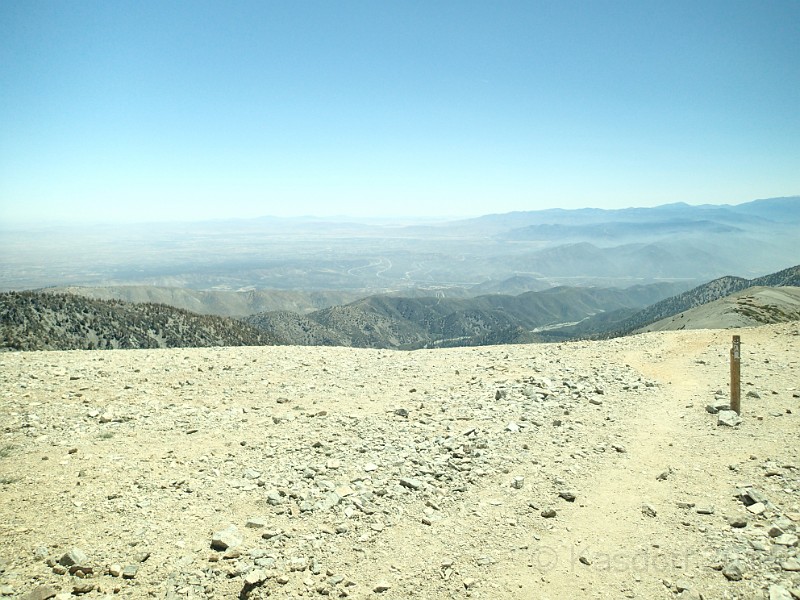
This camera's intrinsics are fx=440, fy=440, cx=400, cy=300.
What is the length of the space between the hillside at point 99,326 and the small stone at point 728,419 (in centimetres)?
3873

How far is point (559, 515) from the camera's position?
683 centimetres

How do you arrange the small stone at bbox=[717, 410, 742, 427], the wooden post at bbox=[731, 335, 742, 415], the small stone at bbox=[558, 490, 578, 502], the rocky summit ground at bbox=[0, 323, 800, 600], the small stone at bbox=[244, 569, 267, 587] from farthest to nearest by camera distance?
the wooden post at bbox=[731, 335, 742, 415]
the small stone at bbox=[717, 410, 742, 427]
the small stone at bbox=[558, 490, 578, 502]
the rocky summit ground at bbox=[0, 323, 800, 600]
the small stone at bbox=[244, 569, 267, 587]

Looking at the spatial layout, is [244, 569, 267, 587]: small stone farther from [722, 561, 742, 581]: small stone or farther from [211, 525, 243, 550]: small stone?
[722, 561, 742, 581]: small stone

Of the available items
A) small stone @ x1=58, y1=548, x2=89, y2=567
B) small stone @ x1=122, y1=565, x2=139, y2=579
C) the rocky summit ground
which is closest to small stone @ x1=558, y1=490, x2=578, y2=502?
the rocky summit ground

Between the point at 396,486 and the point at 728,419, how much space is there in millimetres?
7777

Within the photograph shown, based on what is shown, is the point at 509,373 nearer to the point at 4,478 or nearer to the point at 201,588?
the point at 201,588

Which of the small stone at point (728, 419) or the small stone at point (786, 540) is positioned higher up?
the small stone at point (728, 419)

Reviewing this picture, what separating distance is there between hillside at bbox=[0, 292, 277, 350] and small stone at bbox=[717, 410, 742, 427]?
38.7 m

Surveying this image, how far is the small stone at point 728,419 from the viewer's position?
9.70 meters

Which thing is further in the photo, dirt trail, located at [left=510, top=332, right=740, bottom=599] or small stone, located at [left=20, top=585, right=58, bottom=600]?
dirt trail, located at [left=510, top=332, right=740, bottom=599]

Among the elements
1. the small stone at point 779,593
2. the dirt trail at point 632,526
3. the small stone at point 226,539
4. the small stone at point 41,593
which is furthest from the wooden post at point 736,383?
the small stone at point 41,593

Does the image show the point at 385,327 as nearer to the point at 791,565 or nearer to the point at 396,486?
the point at 396,486

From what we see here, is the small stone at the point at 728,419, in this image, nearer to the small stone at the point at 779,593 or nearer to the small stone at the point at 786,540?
the small stone at the point at 786,540

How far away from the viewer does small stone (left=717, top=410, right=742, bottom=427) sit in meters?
9.70
